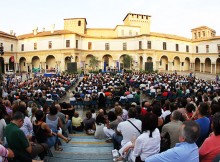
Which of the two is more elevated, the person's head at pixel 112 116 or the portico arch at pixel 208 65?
the portico arch at pixel 208 65

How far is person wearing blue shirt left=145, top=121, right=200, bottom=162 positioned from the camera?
301 centimetres

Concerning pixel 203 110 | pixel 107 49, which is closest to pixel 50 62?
pixel 107 49

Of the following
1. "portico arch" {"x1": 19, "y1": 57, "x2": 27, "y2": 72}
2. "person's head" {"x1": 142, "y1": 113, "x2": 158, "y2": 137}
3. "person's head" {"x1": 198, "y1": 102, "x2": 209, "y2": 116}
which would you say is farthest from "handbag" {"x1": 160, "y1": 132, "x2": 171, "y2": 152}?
"portico arch" {"x1": 19, "y1": 57, "x2": 27, "y2": 72}

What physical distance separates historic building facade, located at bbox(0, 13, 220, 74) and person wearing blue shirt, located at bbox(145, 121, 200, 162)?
50.0 m

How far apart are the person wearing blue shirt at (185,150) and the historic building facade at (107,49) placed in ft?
164

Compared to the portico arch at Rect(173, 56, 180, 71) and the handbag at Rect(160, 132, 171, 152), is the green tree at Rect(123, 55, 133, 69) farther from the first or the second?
the handbag at Rect(160, 132, 171, 152)

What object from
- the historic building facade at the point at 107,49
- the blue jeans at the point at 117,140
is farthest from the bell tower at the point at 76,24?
the blue jeans at the point at 117,140

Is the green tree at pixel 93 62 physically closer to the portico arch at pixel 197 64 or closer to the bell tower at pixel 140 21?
the bell tower at pixel 140 21

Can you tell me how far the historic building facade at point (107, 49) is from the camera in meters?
53.8

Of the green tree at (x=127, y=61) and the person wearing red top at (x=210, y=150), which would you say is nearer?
the person wearing red top at (x=210, y=150)

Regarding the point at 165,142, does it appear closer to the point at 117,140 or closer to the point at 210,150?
the point at 210,150

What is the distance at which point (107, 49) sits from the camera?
192ft

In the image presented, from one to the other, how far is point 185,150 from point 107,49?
184ft

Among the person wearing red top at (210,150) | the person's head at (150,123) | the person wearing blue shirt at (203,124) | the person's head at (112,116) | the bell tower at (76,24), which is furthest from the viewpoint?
the bell tower at (76,24)
